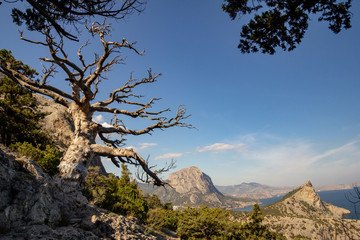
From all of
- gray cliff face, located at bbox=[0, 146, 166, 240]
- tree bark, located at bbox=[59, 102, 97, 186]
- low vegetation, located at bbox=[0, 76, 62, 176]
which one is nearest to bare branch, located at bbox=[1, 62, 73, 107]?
tree bark, located at bbox=[59, 102, 97, 186]

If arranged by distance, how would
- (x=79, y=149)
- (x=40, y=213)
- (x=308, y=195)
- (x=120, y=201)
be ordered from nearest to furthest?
(x=40, y=213)
(x=79, y=149)
(x=120, y=201)
(x=308, y=195)

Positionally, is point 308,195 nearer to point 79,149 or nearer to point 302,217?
point 302,217

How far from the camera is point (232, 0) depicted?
23.2ft

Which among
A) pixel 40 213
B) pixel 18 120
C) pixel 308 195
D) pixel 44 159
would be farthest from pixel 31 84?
pixel 308 195

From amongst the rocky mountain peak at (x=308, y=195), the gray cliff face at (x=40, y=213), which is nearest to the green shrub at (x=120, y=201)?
the gray cliff face at (x=40, y=213)

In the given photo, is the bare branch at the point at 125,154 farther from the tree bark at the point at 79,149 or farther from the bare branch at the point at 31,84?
the bare branch at the point at 31,84

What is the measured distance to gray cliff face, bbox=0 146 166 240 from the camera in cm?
327

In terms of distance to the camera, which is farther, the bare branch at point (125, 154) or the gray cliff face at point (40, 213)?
the bare branch at point (125, 154)

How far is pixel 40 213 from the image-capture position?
12.4ft

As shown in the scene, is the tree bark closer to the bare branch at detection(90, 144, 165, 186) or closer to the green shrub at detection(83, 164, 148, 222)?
the bare branch at detection(90, 144, 165, 186)

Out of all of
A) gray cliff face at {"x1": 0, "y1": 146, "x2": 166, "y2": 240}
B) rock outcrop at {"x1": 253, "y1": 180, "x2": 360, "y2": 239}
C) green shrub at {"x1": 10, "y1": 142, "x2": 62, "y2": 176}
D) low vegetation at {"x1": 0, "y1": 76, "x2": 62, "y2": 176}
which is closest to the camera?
gray cliff face at {"x1": 0, "y1": 146, "x2": 166, "y2": 240}

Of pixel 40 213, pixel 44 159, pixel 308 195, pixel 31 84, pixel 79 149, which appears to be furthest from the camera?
pixel 308 195

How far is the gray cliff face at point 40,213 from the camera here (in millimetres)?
3273

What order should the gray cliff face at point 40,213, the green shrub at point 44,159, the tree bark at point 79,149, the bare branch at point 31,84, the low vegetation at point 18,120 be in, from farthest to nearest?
1. the low vegetation at point 18,120
2. the bare branch at point 31,84
3. the green shrub at point 44,159
4. the tree bark at point 79,149
5. the gray cliff face at point 40,213
